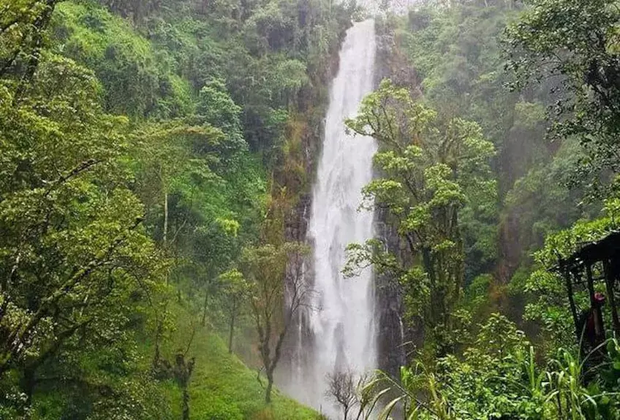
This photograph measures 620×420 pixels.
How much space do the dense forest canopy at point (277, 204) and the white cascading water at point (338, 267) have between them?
2.60ft

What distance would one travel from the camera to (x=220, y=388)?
18234 millimetres

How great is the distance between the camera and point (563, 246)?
35.8ft

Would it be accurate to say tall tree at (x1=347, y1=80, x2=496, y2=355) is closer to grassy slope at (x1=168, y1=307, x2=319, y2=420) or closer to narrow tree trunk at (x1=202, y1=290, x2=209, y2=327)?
grassy slope at (x1=168, y1=307, x2=319, y2=420)

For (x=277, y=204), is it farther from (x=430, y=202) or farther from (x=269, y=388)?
(x=430, y=202)

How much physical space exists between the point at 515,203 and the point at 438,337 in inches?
401

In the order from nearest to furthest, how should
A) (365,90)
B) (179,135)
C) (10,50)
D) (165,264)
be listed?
(10,50)
(165,264)
(179,135)
(365,90)

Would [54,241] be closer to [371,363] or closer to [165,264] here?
[165,264]

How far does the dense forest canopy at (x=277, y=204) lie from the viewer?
8422 millimetres

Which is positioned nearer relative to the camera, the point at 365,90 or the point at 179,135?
the point at 179,135

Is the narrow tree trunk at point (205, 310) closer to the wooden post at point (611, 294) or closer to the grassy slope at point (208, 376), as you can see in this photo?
the grassy slope at point (208, 376)

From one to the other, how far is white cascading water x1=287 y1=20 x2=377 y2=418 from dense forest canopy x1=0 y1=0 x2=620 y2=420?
793 millimetres

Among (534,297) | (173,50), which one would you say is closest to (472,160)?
(534,297)

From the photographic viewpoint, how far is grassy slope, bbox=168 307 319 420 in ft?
57.0

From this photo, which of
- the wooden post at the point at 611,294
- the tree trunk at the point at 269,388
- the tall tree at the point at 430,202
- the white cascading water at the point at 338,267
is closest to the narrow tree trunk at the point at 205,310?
the tree trunk at the point at 269,388
